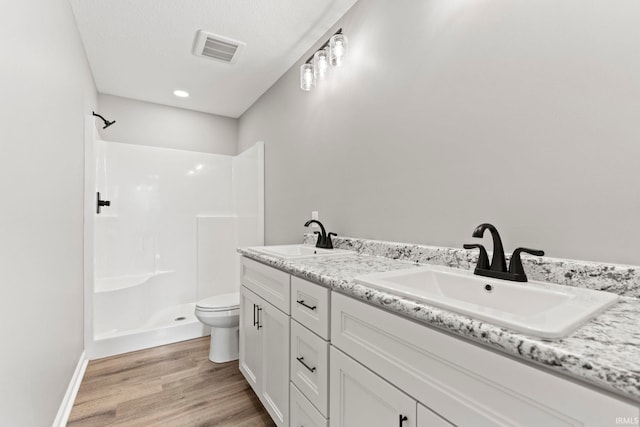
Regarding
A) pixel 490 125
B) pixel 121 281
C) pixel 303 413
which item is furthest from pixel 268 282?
pixel 121 281

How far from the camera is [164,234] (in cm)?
319

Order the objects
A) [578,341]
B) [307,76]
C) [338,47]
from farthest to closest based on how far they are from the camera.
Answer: [307,76] < [338,47] < [578,341]

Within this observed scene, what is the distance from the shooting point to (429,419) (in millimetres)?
688

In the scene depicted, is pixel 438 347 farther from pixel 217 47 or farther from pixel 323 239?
pixel 217 47

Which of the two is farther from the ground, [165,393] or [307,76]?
[307,76]

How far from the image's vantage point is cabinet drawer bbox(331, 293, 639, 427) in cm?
46

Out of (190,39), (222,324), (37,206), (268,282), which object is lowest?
(222,324)

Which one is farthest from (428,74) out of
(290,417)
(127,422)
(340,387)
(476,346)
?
(127,422)

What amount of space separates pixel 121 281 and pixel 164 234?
0.59m

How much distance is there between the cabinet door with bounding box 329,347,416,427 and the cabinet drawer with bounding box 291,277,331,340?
4.1 inches

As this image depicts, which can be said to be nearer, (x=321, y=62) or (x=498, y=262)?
(x=498, y=262)

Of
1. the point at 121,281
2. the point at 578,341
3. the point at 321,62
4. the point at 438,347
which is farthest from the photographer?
the point at 121,281

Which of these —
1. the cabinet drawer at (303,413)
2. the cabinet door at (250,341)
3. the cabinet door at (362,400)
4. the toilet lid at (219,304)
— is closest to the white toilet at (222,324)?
the toilet lid at (219,304)

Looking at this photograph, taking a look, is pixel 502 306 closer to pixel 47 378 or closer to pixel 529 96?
pixel 529 96
